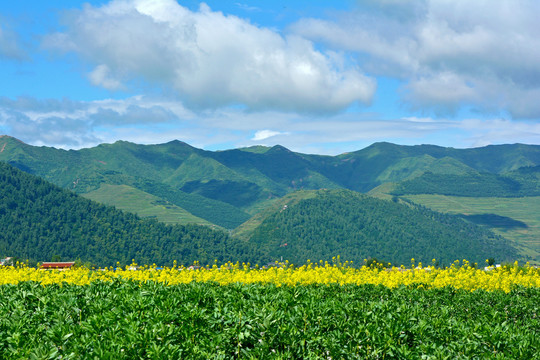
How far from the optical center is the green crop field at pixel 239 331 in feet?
35.6

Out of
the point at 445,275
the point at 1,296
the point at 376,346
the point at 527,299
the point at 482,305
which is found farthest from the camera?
the point at 445,275

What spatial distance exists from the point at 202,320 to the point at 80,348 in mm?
3530

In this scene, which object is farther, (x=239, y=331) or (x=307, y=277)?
(x=307, y=277)

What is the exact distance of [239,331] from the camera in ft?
40.3

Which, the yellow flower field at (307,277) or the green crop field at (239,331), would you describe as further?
the yellow flower field at (307,277)

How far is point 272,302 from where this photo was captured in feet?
50.3

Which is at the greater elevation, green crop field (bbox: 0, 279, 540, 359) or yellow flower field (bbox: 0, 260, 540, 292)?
green crop field (bbox: 0, 279, 540, 359)

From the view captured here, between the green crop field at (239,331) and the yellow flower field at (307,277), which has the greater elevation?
the green crop field at (239,331)

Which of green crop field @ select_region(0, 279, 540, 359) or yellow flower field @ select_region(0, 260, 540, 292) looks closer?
green crop field @ select_region(0, 279, 540, 359)

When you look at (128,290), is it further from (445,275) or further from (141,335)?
(445,275)

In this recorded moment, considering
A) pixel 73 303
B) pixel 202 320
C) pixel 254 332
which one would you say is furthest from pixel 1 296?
pixel 254 332

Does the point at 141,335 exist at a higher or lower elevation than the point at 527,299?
higher

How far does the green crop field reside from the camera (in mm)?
10852

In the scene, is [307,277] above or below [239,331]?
below
